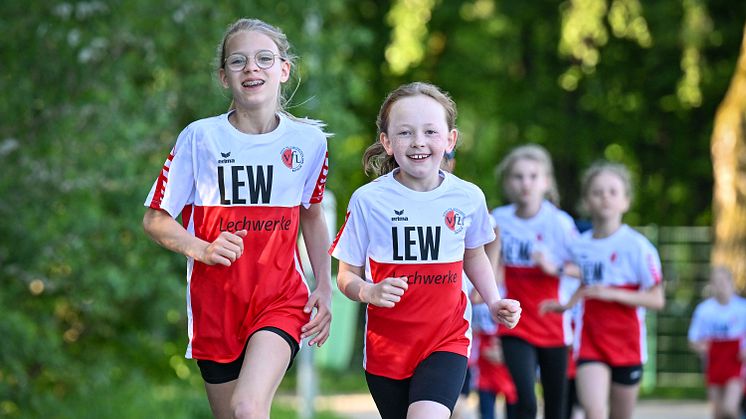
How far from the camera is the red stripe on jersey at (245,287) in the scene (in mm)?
6781

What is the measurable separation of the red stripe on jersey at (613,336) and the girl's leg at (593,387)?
2.7 inches

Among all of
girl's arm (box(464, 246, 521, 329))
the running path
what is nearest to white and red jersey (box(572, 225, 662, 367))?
girl's arm (box(464, 246, 521, 329))

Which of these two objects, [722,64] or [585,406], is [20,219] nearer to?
[585,406]

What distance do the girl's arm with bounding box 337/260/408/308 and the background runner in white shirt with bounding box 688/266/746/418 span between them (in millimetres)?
10406

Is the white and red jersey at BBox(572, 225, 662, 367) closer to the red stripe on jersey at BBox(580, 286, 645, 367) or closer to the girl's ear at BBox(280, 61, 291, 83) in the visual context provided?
the red stripe on jersey at BBox(580, 286, 645, 367)

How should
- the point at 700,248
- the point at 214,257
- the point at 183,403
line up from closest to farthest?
the point at 214,257 → the point at 183,403 → the point at 700,248

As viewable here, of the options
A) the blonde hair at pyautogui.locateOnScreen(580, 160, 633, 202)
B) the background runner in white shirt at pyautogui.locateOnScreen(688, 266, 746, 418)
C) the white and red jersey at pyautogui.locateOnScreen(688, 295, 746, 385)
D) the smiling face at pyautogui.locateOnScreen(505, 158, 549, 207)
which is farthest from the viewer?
the white and red jersey at pyautogui.locateOnScreen(688, 295, 746, 385)

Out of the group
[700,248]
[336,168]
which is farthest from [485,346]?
[700,248]

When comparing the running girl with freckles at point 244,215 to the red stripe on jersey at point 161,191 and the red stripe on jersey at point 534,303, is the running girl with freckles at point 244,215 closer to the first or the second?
the red stripe on jersey at point 161,191

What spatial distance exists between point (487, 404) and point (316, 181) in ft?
20.7

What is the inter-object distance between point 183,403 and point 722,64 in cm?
1636

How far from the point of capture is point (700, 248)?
26031 millimetres

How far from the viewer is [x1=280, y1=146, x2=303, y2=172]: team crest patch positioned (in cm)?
694

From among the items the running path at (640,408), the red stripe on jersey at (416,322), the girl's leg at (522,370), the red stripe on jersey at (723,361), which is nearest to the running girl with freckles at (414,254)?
the red stripe on jersey at (416,322)
